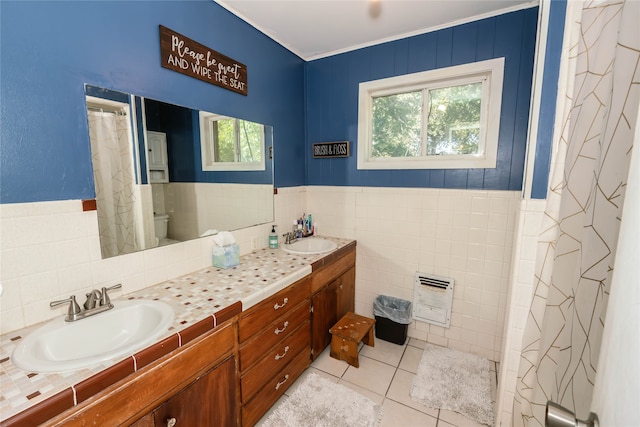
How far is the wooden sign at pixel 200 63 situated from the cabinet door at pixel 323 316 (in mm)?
1692

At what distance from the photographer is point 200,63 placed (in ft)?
5.66

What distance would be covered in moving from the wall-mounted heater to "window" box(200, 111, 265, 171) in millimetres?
1766

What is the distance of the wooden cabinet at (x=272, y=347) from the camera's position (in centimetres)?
144

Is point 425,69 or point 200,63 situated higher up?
point 425,69

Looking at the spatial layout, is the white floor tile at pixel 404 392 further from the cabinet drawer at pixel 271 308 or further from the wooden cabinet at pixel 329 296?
the cabinet drawer at pixel 271 308

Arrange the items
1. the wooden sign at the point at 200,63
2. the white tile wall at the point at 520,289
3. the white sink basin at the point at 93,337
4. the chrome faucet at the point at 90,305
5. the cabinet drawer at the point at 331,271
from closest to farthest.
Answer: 1. the white sink basin at the point at 93,337
2. the chrome faucet at the point at 90,305
3. the white tile wall at the point at 520,289
4. the wooden sign at the point at 200,63
5. the cabinet drawer at the point at 331,271

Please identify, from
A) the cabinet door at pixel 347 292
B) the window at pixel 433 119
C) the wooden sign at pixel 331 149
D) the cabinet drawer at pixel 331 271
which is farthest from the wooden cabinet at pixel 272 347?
the window at pixel 433 119

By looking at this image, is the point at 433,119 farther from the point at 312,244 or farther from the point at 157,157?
the point at 157,157

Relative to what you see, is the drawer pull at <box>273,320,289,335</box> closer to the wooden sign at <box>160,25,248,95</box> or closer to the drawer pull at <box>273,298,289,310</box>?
the drawer pull at <box>273,298,289,310</box>

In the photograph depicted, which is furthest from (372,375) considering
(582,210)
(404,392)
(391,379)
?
(582,210)

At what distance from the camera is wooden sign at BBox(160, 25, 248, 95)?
1.54m

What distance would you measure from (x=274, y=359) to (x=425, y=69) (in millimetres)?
2479

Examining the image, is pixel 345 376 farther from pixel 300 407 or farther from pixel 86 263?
pixel 86 263

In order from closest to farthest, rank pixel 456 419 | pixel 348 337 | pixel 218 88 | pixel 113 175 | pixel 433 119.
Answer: pixel 113 175
pixel 456 419
pixel 218 88
pixel 348 337
pixel 433 119
